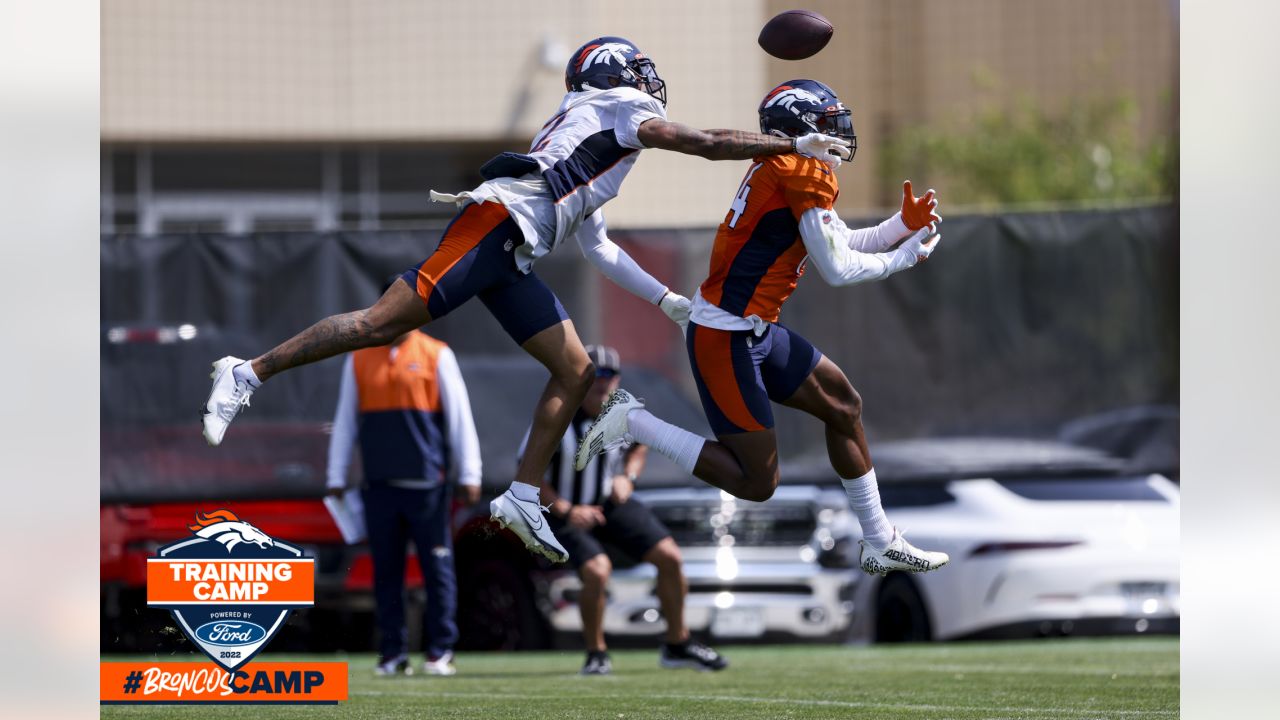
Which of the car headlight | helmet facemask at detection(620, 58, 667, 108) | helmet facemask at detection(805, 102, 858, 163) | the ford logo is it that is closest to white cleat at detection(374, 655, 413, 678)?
the ford logo

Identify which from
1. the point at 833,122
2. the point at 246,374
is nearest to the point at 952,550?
the point at 833,122

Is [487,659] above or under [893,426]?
under

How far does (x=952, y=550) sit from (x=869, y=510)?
13.9ft

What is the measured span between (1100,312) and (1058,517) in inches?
57.7

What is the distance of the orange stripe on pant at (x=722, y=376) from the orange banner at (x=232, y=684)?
1.97 meters

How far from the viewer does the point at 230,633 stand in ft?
24.3

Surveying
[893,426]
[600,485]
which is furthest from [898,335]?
[600,485]

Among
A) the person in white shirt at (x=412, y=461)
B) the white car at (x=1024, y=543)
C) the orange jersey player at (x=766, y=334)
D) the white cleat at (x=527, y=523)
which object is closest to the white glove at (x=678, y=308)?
the orange jersey player at (x=766, y=334)

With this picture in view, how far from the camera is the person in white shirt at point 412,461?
984 cm

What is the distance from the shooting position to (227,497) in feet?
36.9

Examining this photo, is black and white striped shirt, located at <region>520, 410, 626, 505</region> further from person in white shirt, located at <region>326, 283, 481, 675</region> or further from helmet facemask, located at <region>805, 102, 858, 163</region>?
helmet facemask, located at <region>805, 102, 858, 163</region>

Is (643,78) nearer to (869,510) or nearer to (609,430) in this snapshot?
(609,430)
